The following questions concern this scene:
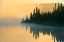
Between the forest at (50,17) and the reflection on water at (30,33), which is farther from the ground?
the forest at (50,17)

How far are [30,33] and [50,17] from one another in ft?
0.91

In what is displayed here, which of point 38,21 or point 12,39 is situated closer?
point 12,39

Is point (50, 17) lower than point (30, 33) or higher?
higher

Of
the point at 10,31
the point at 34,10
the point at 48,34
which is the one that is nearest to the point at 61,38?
the point at 48,34

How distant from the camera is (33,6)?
57.8 inches

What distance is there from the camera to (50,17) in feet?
4.91

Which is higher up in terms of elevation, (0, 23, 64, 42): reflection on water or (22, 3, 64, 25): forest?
(22, 3, 64, 25): forest

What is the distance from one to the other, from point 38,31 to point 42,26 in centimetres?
7

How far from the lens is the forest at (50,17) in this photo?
1.48 metres

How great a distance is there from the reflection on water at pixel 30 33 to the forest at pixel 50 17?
0.07m

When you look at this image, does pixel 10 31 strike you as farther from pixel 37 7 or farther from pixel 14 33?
pixel 37 7

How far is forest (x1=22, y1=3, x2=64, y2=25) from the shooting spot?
1.48 metres

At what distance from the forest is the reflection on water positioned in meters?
0.07

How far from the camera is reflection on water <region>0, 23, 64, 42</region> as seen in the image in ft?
4.58
